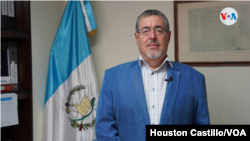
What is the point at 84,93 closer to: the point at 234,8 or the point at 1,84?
the point at 1,84

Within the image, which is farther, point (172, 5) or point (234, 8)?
point (172, 5)

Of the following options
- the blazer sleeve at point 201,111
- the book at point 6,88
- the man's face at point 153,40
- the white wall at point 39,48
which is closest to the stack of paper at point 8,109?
the book at point 6,88

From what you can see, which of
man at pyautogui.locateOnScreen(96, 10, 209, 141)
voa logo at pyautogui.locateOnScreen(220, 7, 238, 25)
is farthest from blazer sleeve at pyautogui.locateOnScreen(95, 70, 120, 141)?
voa logo at pyautogui.locateOnScreen(220, 7, 238, 25)

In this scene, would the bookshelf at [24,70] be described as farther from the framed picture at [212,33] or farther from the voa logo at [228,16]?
the voa logo at [228,16]

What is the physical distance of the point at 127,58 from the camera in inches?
104

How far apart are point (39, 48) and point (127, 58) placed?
935 millimetres

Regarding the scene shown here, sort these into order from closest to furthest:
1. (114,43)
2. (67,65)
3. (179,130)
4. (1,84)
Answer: (179,130)
(1,84)
(67,65)
(114,43)

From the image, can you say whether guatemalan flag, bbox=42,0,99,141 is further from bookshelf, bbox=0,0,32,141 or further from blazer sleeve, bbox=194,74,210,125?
blazer sleeve, bbox=194,74,210,125

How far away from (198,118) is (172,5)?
4.55 ft

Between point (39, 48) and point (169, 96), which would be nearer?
point (169, 96)

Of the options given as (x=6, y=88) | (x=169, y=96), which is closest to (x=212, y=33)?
(x=169, y=96)

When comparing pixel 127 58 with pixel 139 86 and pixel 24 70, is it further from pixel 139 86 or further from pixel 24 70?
pixel 139 86

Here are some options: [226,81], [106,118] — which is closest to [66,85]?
[106,118]

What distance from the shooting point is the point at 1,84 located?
1.97m
